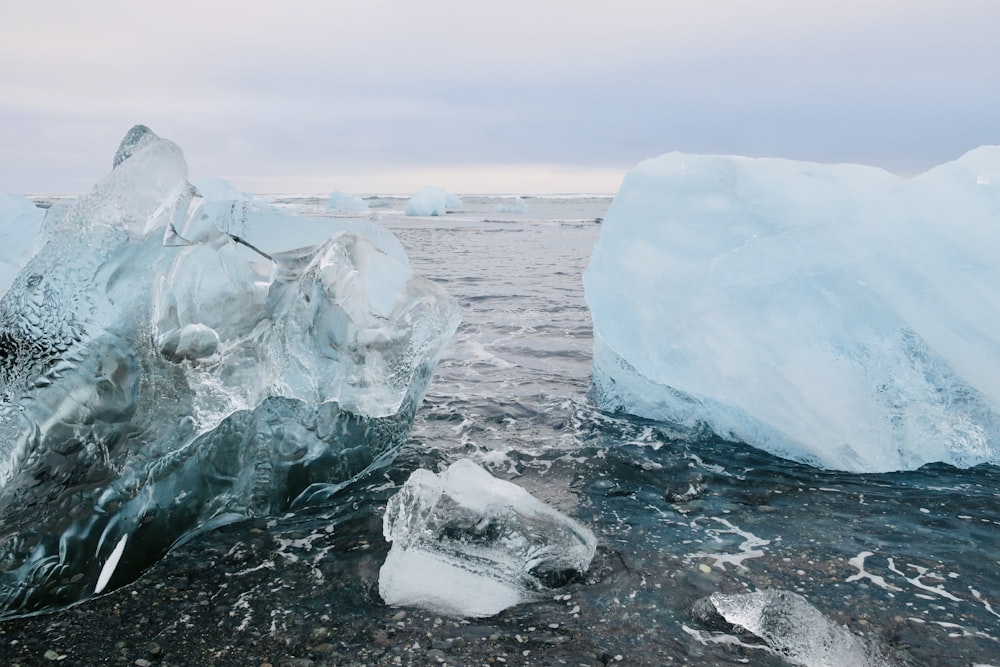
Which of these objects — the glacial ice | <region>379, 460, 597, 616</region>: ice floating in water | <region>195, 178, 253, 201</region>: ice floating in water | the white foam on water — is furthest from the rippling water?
<region>195, 178, 253, 201</region>: ice floating in water

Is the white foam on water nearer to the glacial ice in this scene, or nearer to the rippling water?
the rippling water

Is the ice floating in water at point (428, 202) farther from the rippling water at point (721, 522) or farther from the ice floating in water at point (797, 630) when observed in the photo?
the ice floating in water at point (797, 630)

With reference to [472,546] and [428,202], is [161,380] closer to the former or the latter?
[472,546]

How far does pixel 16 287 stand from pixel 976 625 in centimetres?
439

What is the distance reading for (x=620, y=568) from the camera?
3311 mm

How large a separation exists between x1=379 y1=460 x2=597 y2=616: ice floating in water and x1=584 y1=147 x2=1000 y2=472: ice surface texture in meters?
1.92

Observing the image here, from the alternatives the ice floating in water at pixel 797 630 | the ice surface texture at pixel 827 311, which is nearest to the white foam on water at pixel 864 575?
the ice floating in water at pixel 797 630

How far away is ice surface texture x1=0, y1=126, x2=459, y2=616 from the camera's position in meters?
3.17

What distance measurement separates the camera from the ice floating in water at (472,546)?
3.09 meters

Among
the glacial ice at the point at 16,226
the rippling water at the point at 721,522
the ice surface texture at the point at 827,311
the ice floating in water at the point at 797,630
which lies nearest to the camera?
the ice floating in water at the point at 797,630

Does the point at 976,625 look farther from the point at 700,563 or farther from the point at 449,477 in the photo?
the point at 449,477

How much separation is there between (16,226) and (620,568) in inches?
444

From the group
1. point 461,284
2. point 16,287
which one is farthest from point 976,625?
point 461,284

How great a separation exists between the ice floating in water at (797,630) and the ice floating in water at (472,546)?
69 cm
